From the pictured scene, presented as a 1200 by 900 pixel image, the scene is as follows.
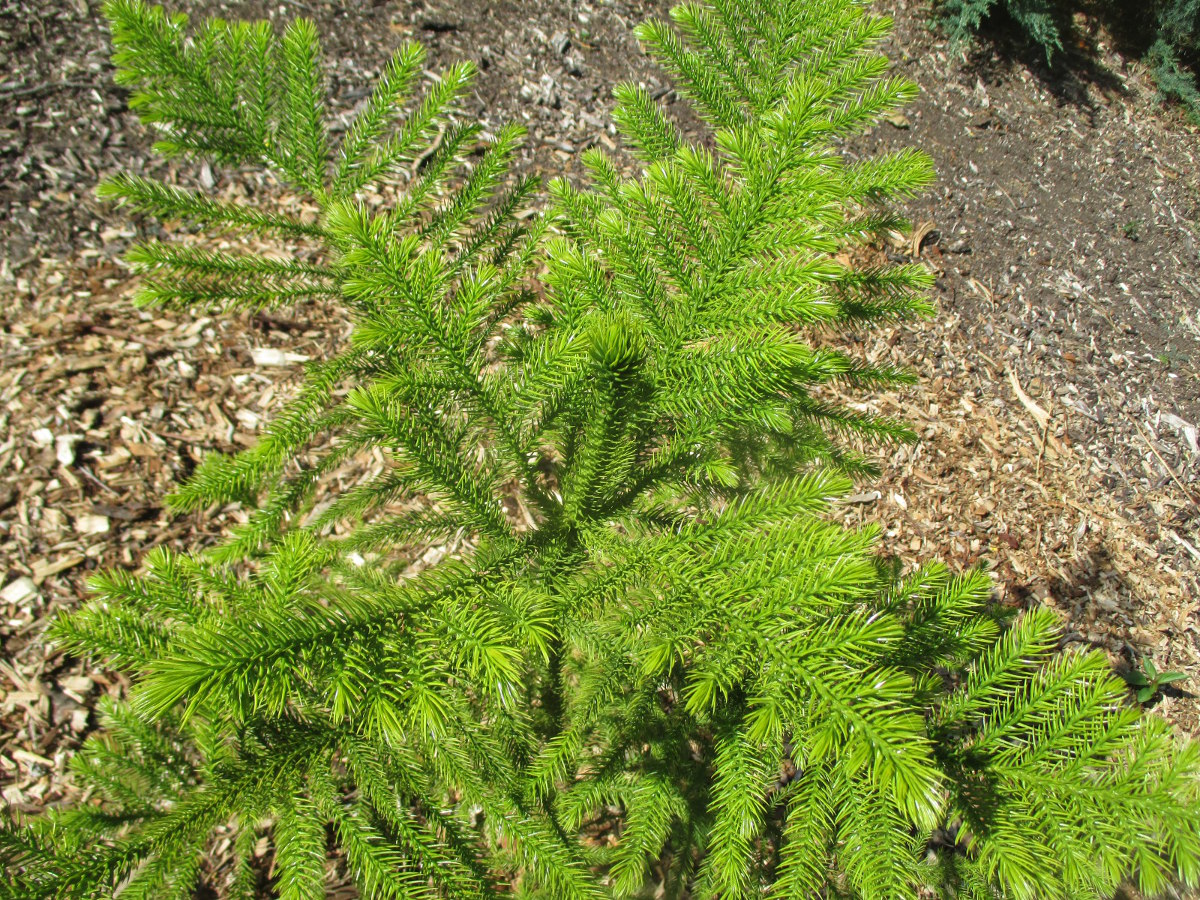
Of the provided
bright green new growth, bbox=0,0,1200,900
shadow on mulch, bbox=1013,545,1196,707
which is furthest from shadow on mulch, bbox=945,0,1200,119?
bright green new growth, bbox=0,0,1200,900

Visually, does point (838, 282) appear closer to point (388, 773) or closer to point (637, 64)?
point (388, 773)

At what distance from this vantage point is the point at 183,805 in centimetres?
108

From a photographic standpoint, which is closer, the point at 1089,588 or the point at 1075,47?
the point at 1089,588

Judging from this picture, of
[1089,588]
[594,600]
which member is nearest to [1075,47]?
[1089,588]

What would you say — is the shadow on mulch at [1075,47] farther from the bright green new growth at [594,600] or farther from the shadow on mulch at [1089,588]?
the bright green new growth at [594,600]

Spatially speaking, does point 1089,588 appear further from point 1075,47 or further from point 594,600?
point 1075,47

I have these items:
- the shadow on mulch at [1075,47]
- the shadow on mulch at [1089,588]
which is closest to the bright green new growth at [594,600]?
the shadow on mulch at [1089,588]

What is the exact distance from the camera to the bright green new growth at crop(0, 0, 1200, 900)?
0.91 meters

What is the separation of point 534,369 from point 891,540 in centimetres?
254

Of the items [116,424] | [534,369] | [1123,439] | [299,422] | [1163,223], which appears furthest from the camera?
[1163,223]

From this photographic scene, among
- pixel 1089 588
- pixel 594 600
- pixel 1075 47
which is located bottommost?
pixel 1089 588

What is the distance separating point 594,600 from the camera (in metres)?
1.20

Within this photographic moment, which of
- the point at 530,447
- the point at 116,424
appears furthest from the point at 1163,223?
the point at 116,424

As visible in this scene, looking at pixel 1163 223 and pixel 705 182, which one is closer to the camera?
pixel 705 182
